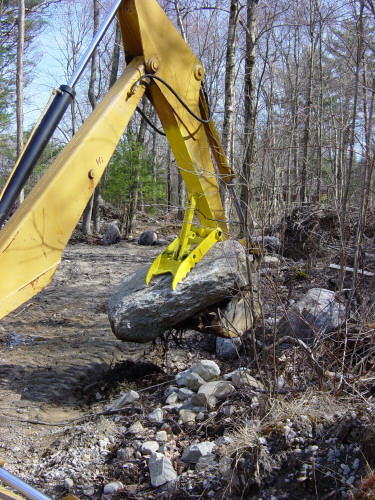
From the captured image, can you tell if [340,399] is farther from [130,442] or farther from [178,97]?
[178,97]

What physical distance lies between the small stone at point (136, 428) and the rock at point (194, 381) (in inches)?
A: 26.7

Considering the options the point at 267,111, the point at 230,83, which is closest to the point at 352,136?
the point at 267,111

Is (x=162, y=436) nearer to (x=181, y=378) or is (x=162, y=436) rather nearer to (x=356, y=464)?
(x=181, y=378)

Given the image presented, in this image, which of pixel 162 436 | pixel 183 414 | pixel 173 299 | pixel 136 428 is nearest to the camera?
pixel 162 436

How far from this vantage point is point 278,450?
2.99 meters

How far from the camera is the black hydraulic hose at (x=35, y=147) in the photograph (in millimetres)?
2746

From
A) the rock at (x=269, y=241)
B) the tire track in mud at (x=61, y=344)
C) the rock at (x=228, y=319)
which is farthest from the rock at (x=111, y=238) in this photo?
the rock at (x=269, y=241)

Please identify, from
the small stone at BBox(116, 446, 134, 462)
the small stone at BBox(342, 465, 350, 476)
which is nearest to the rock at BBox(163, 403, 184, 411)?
the small stone at BBox(116, 446, 134, 462)

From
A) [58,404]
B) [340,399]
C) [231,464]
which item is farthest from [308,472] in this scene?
[58,404]

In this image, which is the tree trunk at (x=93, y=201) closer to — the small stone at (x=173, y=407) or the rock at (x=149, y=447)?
the small stone at (x=173, y=407)

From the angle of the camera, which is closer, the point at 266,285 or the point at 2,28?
the point at 266,285

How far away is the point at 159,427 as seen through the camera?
4.09 meters

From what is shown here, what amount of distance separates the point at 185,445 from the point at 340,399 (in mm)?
1259

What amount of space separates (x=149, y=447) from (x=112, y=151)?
7.42 ft
